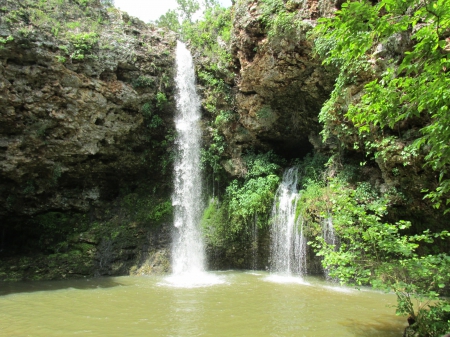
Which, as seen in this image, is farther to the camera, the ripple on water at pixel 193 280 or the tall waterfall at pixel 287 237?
the tall waterfall at pixel 287 237

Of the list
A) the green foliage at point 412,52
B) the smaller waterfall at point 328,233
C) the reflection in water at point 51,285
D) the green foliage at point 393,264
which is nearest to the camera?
the green foliage at point 412,52

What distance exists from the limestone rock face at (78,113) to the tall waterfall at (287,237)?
620 centimetres

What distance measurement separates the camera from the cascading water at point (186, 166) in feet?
39.9

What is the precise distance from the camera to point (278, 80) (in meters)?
10.9

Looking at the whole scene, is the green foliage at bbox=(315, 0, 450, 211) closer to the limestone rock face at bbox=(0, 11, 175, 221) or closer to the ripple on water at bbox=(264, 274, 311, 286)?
the ripple on water at bbox=(264, 274, 311, 286)

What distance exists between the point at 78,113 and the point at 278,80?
7.46 metres

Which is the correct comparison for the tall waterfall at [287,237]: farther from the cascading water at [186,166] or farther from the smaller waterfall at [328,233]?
the cascading water at [186,166]

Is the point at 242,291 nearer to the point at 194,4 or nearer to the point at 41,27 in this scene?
the point at 41,27

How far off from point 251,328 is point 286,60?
8.44 meters

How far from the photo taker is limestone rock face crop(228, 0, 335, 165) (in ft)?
32.7

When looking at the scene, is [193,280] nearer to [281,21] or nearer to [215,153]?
[215,153]

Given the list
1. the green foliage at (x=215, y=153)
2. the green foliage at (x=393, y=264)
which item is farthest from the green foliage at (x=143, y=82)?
the green foliage at (x=393, y=264)

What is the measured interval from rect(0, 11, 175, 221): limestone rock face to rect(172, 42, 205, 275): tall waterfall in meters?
0.57

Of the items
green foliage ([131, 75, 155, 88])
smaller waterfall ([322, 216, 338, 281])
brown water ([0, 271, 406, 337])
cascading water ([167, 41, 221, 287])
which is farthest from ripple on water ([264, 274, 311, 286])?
green foliage ([131, 75, 155, 88])
